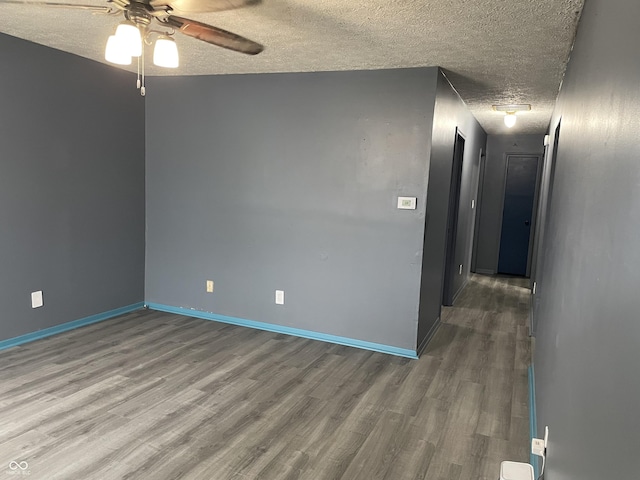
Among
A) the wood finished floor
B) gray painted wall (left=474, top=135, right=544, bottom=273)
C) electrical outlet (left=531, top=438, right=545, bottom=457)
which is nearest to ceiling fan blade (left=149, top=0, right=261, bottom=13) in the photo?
the wood finished floor

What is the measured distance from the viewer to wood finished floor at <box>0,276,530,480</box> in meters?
2.28

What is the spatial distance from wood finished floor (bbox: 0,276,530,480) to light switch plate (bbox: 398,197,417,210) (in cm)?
123

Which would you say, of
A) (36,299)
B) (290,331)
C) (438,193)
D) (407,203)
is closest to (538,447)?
(407,203)

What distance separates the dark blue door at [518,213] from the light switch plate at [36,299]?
6.61 meters

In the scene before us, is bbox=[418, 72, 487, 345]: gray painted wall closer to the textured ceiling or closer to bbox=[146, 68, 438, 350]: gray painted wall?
bbox=[146, 68, 438, 350]: gray painted wall

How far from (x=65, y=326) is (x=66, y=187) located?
1.19 metres

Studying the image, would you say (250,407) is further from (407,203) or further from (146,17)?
(146,17)

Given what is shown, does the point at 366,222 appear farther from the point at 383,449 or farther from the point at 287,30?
the point at 383,449

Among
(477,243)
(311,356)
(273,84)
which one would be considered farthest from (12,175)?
(477,243)

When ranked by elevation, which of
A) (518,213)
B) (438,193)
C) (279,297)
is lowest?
(279,297)

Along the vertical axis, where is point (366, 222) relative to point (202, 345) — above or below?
above

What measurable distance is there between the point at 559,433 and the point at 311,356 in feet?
7.69

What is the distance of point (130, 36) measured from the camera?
197 centimetres

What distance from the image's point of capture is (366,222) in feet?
12.7
